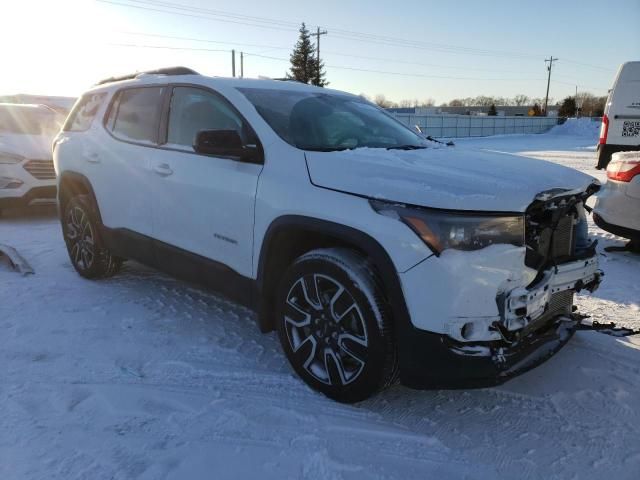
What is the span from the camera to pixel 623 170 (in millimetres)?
5402

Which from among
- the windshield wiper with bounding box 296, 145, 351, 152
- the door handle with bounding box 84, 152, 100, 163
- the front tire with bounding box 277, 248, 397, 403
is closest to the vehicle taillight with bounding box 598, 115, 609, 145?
the windshield wiper with bounding box 296, 145, 351, 152

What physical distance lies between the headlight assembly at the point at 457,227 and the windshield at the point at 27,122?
788 centimetres

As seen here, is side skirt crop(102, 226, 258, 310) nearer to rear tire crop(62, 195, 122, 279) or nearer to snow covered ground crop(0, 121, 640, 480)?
rear tire crop(62, 195, 122, 279)

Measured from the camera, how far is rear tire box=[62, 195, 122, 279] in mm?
4746

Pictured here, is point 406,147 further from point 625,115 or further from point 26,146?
point 625,115

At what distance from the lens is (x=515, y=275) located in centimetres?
248

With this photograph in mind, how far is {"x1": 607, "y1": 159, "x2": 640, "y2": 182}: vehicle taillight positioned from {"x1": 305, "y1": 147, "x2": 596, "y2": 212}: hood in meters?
2.72

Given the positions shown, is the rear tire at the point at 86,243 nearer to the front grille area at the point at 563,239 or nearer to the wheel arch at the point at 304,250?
the wheel arch at the point at 304,250

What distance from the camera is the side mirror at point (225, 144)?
123 inches

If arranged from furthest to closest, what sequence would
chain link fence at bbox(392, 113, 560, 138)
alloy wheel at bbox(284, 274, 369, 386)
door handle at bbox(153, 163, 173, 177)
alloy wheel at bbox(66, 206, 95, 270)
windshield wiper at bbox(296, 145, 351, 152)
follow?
chain link fence at bbox(392, 113, 560, 138) < alloy wheel at bbox(66, 206, 95, 270) < door handle at bbox(153, 163, 173, 177) < windshield wiper at bbox(296, 145, 351, 152) < alloy wheel at bbox(284, 274, 369, 386)

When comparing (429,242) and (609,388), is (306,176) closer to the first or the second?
(429,242)

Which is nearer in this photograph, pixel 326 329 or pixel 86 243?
pixel 326 329

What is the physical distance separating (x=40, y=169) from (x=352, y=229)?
6536 mm

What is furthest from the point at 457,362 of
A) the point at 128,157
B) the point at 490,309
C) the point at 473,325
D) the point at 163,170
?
the point at 128,157
